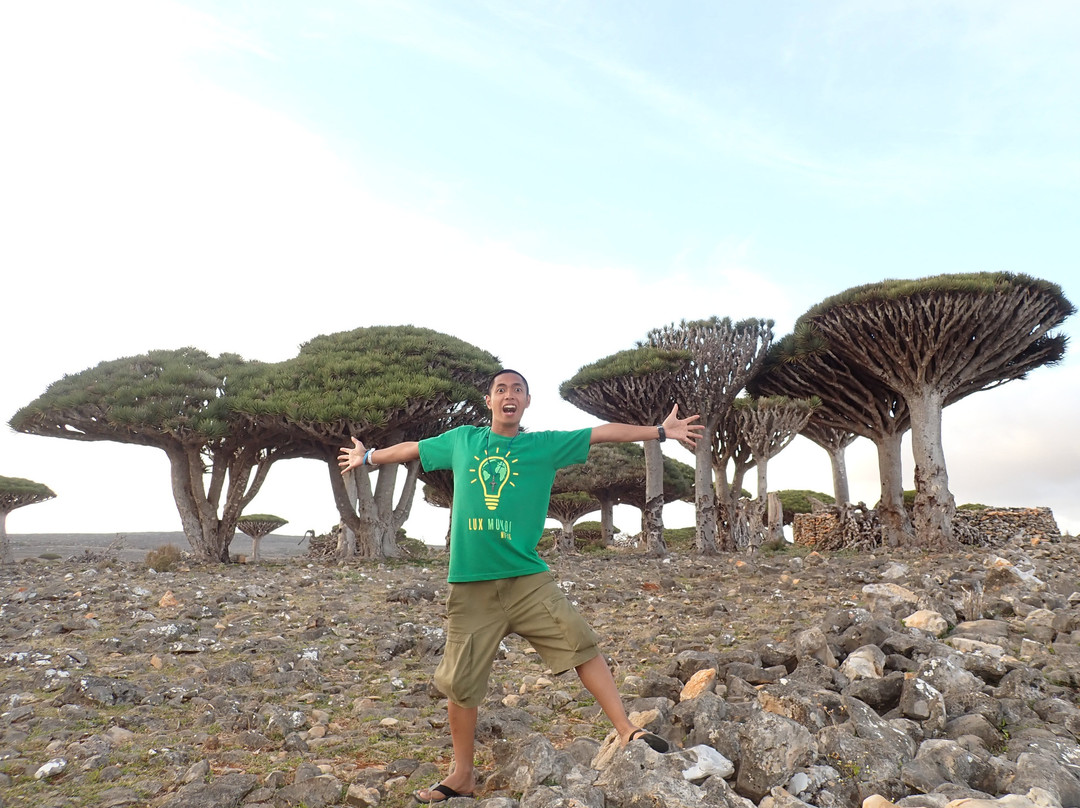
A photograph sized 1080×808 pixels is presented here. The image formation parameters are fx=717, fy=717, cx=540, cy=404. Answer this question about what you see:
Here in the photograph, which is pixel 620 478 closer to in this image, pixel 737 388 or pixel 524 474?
pixel 737 388

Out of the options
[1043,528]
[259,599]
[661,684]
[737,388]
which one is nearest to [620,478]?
[737,388]

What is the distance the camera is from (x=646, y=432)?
3.74m

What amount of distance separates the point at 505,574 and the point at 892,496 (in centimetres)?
1861

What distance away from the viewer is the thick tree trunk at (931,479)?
1688 centimetres

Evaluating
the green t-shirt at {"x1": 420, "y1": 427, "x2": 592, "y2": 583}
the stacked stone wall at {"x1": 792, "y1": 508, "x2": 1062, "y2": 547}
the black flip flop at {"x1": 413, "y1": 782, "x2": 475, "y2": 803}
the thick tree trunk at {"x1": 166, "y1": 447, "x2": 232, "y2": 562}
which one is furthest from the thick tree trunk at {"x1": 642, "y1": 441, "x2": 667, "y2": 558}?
the black flip flop at {"x1": 413, "y1": 782, "x2": 475, "y2": 803}

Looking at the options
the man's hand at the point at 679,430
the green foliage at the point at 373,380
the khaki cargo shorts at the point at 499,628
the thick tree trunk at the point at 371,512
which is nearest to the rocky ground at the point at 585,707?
the khaki cargo shorts at the point at 499,628

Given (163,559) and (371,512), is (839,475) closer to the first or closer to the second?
(371,512)

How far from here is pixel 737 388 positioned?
19.0 meters

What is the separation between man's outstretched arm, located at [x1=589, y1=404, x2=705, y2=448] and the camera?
3.68m

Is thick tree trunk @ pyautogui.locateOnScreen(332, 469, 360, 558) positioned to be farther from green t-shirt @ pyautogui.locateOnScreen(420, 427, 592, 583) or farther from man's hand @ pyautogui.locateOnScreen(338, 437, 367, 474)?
green t-shirt @ pyautogui.locateOnScreen(420, 427, 592, 583)

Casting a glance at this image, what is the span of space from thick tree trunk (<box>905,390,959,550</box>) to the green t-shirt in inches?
636

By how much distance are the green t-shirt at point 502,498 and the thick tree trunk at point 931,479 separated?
16.1 metres

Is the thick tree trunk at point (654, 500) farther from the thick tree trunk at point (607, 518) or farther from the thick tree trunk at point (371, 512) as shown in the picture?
the thick tree trunk at point (607, 518)

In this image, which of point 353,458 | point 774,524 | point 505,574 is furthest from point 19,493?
point 505,574
